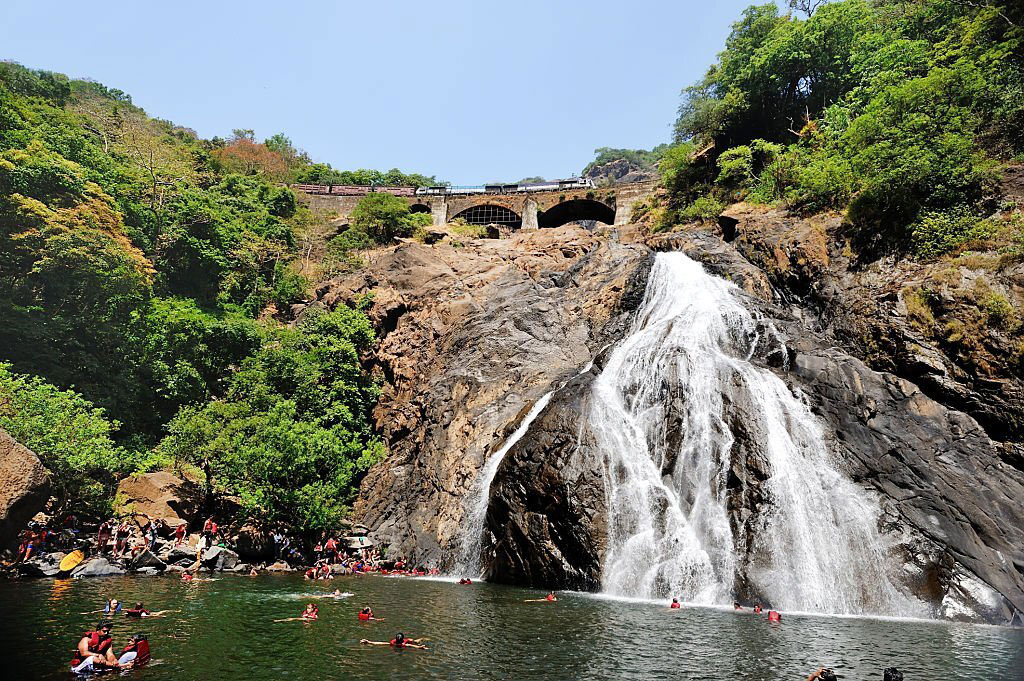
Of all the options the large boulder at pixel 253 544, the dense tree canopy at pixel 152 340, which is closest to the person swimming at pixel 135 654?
the dense tree canopy at pixel 152 340

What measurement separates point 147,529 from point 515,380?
17.6 meters

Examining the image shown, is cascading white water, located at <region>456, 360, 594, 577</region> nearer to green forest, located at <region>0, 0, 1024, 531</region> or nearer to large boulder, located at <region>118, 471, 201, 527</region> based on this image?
green forest, located at <region>0, 0, 1024, 531</region>

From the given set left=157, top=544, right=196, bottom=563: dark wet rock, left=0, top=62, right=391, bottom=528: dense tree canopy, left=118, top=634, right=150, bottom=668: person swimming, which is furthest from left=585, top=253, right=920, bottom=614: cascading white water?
left=157, top=544, right=196, bottom=563: dark wet rock

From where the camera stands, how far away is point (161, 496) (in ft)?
86.4

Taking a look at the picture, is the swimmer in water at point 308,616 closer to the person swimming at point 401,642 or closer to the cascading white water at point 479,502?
the person swimming at point 401,642

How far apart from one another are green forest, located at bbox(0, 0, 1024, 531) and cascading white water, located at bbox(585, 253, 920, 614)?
1085 centimetres

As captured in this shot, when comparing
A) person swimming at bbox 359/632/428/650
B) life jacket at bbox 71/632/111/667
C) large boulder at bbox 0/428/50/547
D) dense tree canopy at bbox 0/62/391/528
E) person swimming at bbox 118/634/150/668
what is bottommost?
person swimming at bbox 359/632/428/650

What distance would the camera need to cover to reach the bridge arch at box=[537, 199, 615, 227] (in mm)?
55750

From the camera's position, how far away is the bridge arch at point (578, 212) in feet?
183

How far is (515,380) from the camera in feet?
97.1

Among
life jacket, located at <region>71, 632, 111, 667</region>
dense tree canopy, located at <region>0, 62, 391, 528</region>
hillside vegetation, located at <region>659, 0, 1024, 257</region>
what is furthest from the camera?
hillside vegetation, located at <region>659, 0, 1024, 257</region>

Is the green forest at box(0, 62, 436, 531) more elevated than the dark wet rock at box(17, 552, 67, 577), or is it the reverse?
the green forest at box(0, 62, 436, 531)

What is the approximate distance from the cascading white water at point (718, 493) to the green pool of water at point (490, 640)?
156 centimetres

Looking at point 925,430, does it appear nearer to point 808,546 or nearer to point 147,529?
point 808,546
